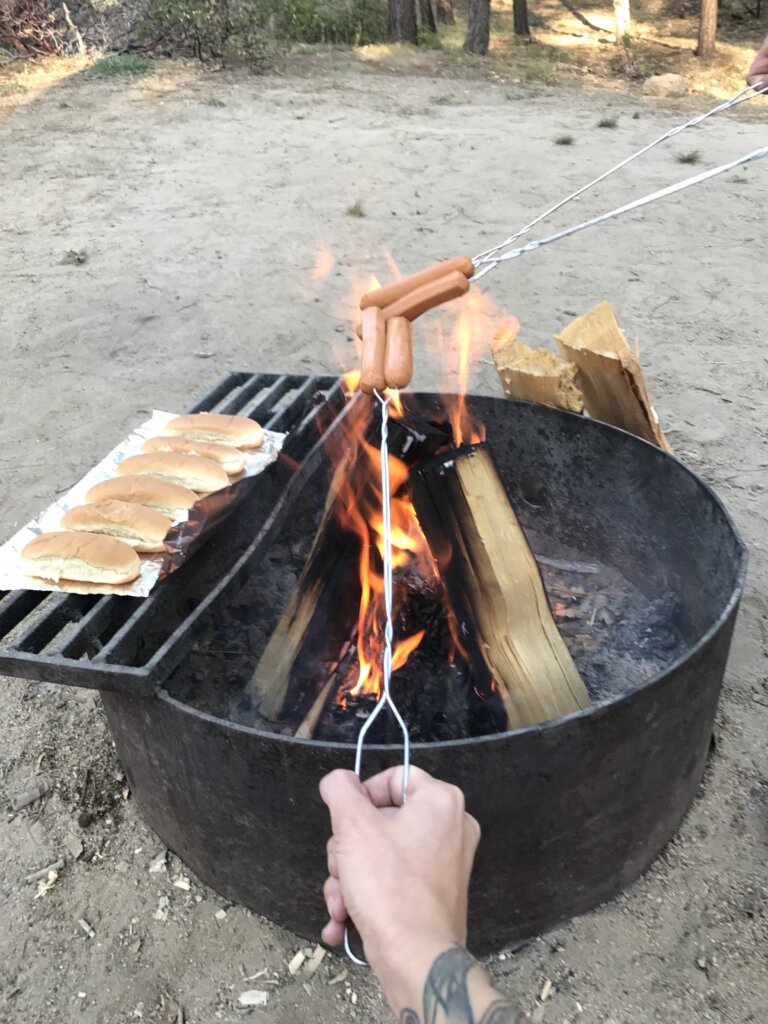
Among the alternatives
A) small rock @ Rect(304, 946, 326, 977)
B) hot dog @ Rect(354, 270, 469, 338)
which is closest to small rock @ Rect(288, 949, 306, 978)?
small rock @ Rect(304, 946, 326, 977)

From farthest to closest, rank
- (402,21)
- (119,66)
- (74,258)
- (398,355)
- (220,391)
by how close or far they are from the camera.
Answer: (402,21) → (119,66) → (74,258) → (220,391) → (398,355)

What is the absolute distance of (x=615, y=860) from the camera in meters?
2.12

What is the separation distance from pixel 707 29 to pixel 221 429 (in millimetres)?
15672

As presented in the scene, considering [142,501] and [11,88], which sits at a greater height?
[11,88]

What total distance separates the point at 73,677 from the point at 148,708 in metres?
0.22

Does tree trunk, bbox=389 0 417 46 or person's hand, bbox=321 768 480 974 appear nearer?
person's hand, bbox=321 768 480 974

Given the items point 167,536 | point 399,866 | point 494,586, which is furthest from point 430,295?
point 399,866

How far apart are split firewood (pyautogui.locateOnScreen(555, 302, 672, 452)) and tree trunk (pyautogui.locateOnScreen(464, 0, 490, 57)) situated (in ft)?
44.5

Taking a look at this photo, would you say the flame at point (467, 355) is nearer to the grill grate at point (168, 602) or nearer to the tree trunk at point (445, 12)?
the grill grate at point (168, 602)

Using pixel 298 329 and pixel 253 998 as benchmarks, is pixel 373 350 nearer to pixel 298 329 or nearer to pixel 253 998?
pixel 253 998

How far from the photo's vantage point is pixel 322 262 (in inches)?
241

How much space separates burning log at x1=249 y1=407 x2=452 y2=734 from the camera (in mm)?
2475

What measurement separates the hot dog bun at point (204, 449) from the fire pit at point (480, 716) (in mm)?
169

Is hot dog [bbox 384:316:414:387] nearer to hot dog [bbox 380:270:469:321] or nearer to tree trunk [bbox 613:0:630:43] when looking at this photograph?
hot dog [bbox 380:270:469:321]
